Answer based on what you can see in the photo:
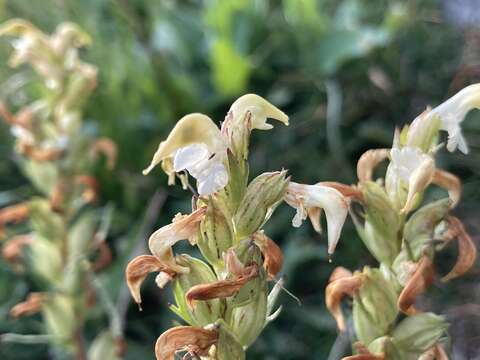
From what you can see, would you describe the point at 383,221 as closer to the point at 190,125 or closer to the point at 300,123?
the point at 190,125

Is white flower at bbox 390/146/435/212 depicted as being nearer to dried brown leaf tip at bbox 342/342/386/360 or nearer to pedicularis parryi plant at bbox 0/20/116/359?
dried brown leaf tip at bbox 342/342/386/360

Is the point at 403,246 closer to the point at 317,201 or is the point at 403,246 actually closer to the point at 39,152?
the point at 317,201

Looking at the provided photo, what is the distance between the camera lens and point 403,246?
0.31 metres

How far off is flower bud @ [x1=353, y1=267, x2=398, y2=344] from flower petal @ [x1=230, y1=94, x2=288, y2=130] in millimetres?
87

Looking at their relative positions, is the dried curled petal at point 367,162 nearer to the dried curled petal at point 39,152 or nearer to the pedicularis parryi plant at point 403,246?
the pedicularis parryi plant at point 403,246

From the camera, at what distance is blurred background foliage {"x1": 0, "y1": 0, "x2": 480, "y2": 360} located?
3.28 ft

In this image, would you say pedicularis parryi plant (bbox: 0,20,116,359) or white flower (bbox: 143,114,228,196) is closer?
white flower (bbox: 143,114,228,196)

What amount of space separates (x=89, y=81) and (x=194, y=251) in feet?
1.23

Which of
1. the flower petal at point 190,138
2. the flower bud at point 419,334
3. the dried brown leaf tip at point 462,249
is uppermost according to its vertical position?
the flower petal at point 190,138

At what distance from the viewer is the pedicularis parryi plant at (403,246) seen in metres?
0.30

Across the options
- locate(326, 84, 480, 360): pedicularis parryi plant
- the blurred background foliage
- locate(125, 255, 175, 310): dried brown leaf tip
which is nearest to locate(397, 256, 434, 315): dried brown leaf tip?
locate(326, 84, 480, 360): pedicularis parryi plant

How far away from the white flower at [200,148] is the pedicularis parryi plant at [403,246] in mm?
81

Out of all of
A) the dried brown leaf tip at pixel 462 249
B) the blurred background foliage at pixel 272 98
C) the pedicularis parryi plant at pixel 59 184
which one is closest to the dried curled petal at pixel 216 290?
the dried brown leaf tip at pixel 462 249

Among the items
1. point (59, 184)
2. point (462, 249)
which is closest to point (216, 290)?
point (462, 249)
